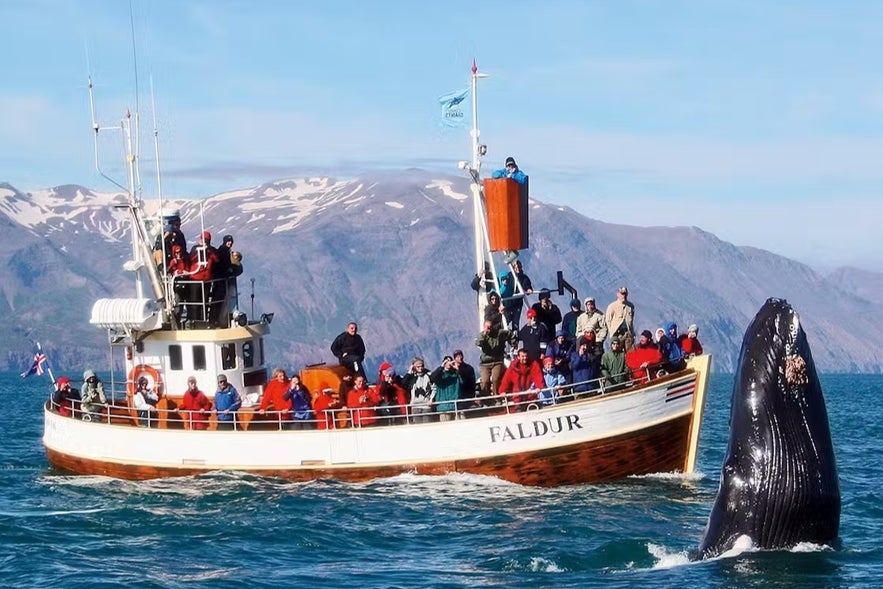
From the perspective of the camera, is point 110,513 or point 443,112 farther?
point 443,112

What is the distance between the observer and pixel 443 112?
33.4 m

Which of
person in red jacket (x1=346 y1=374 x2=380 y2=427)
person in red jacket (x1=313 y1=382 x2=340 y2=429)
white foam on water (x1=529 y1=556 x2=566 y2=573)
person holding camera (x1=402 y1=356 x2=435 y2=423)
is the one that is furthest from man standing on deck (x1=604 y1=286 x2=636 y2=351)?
white foam on water (x1=529 y1=556 x2=566 y2=573)

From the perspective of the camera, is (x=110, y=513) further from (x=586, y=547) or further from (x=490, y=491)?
(x=586, y=547)

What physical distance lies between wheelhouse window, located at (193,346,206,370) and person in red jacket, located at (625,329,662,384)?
33.5ft

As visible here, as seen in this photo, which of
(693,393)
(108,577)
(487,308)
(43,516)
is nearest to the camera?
(108,577)

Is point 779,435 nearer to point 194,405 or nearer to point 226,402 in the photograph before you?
point 226,402

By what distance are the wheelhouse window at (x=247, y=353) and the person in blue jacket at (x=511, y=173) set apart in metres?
7.28

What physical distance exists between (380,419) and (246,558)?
835cm

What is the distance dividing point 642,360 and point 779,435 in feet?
39.9

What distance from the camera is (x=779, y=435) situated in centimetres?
1700

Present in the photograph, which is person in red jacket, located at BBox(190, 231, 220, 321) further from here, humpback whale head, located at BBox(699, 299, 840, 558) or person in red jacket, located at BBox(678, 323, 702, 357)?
humpback whale head, located at BBox(699, 299, 840, 558)

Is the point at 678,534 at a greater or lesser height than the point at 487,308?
lesser

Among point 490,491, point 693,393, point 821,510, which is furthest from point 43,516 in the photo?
point 821,510

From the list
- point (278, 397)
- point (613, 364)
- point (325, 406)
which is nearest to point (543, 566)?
point (613, 364)
